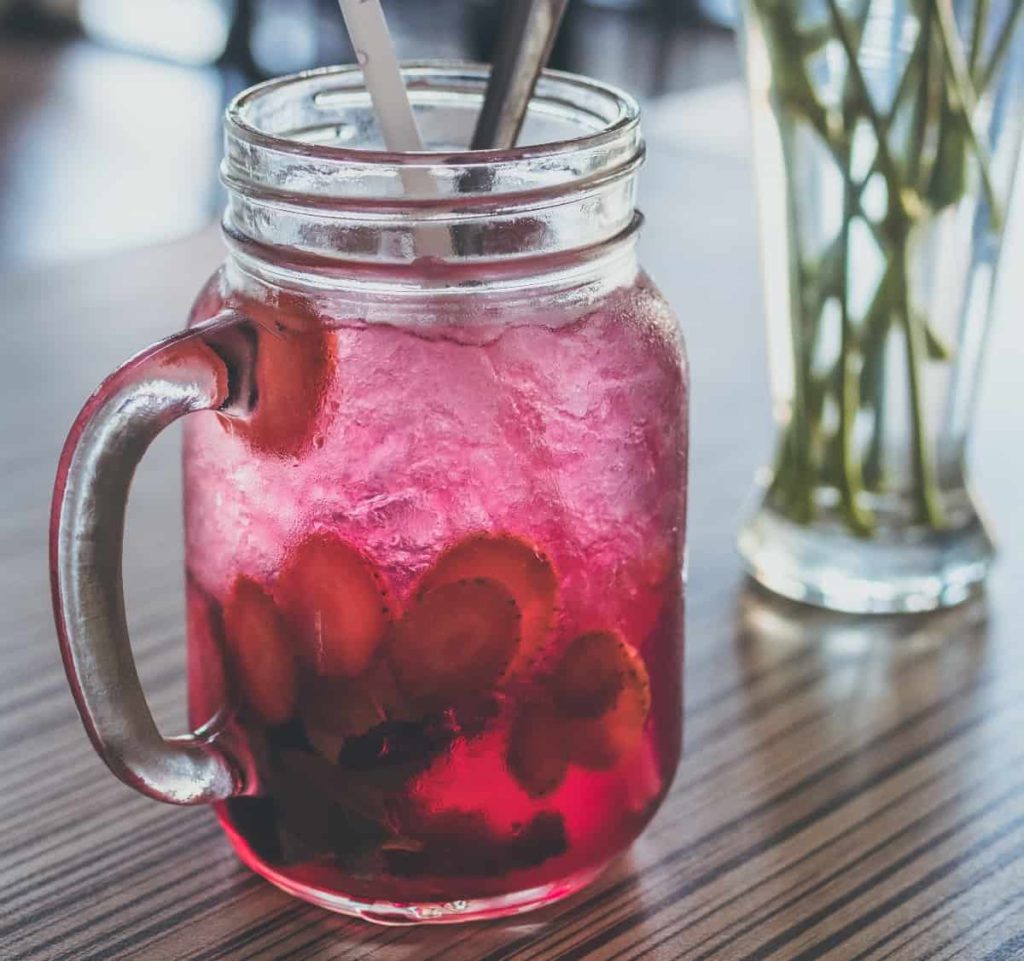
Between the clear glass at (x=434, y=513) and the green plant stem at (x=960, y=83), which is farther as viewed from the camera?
the green plant stem at (x=960, y=83)

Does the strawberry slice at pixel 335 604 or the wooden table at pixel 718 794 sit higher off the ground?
the strawberry slice at pixel 335 604

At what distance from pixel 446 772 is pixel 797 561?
249 mm

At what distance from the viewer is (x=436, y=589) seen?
39 cm

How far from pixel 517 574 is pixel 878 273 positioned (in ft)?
0.78

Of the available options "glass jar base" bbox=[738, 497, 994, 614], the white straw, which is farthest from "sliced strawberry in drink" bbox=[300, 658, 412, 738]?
"glass jar base" bbox=[738, 497, 994, 614]

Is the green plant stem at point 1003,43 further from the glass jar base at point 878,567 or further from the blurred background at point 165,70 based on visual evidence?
the blurred background at point 165,70

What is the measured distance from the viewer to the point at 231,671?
1.38 ft

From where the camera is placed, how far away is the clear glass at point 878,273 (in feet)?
1.82

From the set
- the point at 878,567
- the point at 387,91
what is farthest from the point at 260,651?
the point at 878,567

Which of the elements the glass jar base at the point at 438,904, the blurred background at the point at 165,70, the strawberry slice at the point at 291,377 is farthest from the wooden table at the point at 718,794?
the blurred background at the point at 165,70

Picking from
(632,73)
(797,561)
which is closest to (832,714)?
(797,561)

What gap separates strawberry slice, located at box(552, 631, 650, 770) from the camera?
41 centimetres

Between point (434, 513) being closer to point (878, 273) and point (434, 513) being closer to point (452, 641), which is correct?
point (452, 641)

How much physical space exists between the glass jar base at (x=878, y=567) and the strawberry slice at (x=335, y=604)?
9.9 inches
